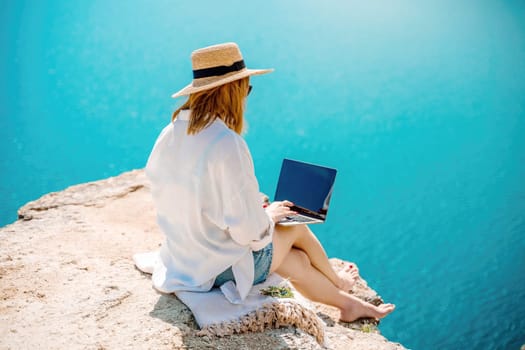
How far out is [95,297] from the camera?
74.3 inches

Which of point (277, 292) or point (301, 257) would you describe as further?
point (301, 257)

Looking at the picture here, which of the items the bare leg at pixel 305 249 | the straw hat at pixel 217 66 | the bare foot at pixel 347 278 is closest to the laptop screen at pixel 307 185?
the bare leg at pixel 305 249

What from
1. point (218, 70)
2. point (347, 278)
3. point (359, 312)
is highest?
point (218, 70)

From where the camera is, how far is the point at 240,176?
154 cm

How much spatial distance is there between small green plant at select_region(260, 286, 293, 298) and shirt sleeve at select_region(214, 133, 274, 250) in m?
0.25

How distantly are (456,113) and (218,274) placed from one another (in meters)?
7.01

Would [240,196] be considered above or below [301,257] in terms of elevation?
above

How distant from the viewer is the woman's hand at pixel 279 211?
1892 millimetres

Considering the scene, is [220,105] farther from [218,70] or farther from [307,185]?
[307,185]

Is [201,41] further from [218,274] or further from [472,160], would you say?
[218,274]

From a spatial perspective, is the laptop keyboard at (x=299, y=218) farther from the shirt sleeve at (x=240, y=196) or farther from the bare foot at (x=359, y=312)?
the bare foot at (x=359, y=312)

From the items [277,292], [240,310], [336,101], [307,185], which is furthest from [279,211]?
[336,101]

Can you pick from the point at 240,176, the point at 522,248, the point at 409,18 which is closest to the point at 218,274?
the point at 240,176

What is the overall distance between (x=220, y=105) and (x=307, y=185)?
0.58m
